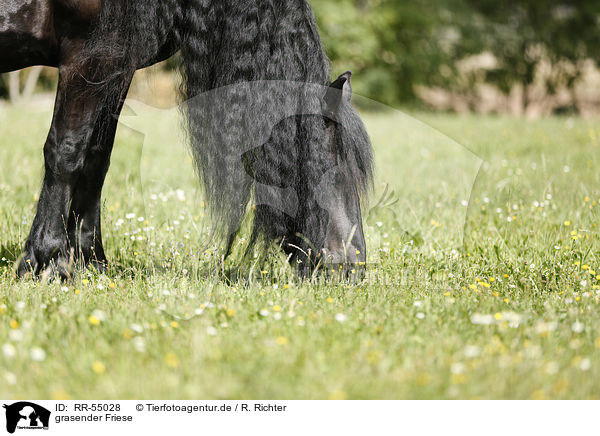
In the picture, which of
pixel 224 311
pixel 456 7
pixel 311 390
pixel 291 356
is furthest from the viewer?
pixel 456 7

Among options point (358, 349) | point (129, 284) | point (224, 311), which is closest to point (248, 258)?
point (224, 311)

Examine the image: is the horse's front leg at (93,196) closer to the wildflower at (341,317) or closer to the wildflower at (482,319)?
the wildflower at (341,317)

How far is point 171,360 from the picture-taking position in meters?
2.19

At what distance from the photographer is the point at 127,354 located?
233 centimetres

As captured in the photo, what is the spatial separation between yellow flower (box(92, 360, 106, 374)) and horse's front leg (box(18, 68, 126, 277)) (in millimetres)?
1154

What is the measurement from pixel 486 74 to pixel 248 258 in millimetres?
17768

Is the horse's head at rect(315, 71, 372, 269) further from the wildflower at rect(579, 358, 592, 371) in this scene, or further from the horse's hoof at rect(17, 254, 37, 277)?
the horse's hoof at rect(17, 254, 37, 277)

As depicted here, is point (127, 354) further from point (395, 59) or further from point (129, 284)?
point (395, 59)

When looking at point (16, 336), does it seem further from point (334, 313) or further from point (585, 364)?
point (585, 364)

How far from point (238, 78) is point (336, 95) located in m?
0.50

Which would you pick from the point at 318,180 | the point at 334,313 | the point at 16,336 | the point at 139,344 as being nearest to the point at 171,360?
the point at 139,344

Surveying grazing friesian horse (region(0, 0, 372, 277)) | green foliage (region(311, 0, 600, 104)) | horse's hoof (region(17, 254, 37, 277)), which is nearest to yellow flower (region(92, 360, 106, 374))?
grazing friesian horse (region(0, 0, 372, 277))

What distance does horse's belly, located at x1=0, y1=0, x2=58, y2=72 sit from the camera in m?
3.10

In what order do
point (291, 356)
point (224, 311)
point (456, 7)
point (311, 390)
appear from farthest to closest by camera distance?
point (456, 7) < point (224, 311) < point (291, 356) < point (311, 390)
